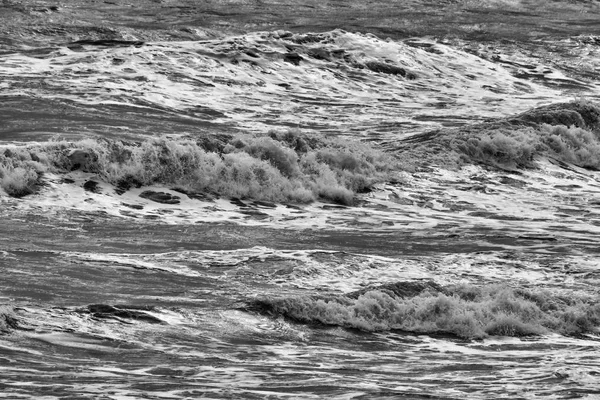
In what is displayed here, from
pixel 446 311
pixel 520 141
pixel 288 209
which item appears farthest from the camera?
pixel 520 141

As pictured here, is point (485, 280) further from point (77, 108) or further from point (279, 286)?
point (77, 108)

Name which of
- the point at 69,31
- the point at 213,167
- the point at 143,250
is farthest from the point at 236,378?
the point at 69,31

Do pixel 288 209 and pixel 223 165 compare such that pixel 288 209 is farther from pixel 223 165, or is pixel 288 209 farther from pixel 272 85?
pixel 272 85

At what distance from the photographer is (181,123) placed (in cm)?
2434

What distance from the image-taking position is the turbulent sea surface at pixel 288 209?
11.8 m

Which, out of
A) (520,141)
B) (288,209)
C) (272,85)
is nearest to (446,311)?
(288,209)

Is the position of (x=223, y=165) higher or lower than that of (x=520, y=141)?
higher

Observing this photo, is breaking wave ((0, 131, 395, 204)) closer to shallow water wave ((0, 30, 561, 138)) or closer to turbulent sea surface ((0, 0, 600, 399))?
turbulent sea surface ((0, 0, 600, 399))

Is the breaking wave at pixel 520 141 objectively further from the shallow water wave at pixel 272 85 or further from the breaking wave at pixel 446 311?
the breaking wave at pixel 446 311

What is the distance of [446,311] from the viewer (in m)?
14.2

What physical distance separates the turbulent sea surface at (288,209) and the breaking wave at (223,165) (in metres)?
0.04

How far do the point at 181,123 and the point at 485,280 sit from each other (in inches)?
376

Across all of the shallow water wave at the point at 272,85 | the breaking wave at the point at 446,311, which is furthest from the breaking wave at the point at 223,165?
the breaking wave at the point at 446,311

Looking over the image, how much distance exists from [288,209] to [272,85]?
957 centimetres
